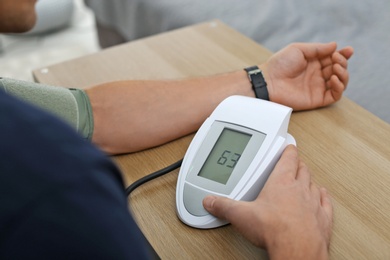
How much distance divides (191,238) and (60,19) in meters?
2.13

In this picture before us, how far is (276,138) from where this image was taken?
0.68m

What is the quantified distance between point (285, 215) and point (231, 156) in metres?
0.14

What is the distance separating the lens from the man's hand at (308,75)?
0.87 metres

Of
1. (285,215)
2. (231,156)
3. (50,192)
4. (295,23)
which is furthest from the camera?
(295,23)

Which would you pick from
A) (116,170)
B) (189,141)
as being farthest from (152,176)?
(116,170)

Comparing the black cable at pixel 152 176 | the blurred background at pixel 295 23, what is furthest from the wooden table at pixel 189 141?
the blurred background at pixel 295 23

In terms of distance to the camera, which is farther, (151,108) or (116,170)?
(151,108)

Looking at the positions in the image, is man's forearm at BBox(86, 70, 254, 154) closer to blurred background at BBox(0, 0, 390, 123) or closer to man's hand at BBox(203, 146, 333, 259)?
man's hand at BBox(203, 146, 333, 259)

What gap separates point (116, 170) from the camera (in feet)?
1.23

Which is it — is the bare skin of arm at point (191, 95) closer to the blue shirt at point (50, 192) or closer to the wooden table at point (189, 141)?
the wooden table at point (189, 141)

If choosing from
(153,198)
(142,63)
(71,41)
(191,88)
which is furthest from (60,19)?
(153,198)

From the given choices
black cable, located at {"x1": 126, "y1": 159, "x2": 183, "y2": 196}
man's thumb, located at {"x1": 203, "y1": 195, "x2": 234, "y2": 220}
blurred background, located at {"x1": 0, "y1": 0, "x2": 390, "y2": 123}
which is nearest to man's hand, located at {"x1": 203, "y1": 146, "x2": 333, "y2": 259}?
man's thumb, located at {"x1": 203, "y1": 195, "x2": 234, "y2": 220}

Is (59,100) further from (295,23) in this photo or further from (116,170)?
(295,23)

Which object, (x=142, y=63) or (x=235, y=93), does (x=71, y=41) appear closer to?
(x=142, y=63)
